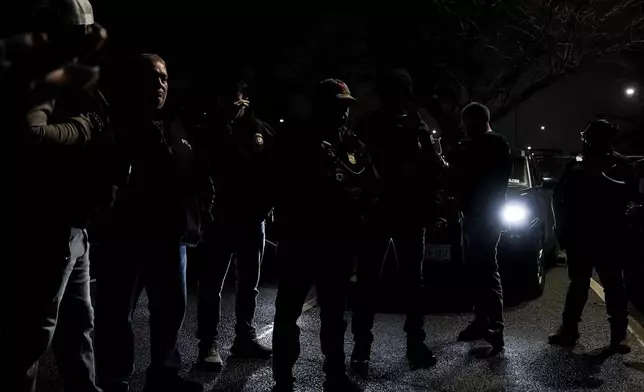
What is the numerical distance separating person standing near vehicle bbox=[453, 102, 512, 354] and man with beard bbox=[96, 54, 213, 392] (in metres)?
2.35

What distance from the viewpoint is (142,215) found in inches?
129

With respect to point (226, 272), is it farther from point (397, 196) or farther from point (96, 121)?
point (96, 121)

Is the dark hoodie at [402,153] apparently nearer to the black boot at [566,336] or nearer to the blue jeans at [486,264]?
the blue jeans at [486,264]

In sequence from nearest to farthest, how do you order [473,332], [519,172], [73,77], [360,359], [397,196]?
[73,77] → [360,359] → [397,196] → [473,332] → [519,172]

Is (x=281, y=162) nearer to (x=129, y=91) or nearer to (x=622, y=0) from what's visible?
(x=129, y=91)

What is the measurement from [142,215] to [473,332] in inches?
120

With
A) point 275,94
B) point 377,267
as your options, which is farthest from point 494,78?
point 377,267

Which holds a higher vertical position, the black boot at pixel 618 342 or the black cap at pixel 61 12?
the black cap at pixel 61 12

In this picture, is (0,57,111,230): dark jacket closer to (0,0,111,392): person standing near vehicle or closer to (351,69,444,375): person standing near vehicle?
(0,0,111,392): person standing near vehicle

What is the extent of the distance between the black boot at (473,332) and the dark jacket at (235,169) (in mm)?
2045

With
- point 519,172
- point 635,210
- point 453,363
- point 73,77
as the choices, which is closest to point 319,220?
point 453,363

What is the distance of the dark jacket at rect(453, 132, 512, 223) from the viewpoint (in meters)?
4.75

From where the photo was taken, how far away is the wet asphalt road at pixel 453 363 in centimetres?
400

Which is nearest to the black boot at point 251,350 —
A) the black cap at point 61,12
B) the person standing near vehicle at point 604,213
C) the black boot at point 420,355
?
the black boot at point 420,355
